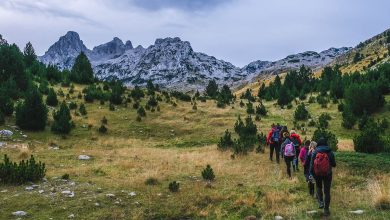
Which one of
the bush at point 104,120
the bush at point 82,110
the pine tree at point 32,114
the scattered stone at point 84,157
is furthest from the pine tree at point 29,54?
the scattered stone at point 84,157

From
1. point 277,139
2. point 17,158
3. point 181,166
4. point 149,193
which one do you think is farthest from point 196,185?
point 17,158

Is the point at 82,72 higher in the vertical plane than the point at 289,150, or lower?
→ higher

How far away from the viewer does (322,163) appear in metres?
12.2

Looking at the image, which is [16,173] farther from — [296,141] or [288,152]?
[296,141]

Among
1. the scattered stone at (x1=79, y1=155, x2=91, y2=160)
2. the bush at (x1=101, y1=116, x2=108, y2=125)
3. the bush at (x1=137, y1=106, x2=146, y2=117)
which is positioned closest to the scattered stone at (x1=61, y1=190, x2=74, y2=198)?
the scattered stone at (x1=79, y1=155, x2=91, y2=160)

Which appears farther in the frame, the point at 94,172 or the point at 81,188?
the point at 94,172

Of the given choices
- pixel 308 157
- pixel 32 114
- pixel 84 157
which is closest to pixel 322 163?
pixel 308 157

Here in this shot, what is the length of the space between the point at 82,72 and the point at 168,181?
4206 centimetres

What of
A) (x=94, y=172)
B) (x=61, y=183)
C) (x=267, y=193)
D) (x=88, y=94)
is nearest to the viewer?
(x=267, y=193)

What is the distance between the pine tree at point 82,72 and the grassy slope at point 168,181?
25.1 m

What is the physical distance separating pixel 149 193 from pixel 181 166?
5.56 m

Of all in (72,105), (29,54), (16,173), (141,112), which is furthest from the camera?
(29,54)

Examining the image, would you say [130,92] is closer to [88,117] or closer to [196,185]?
[88,117]

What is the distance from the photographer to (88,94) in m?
43.0
